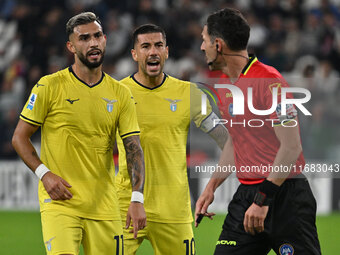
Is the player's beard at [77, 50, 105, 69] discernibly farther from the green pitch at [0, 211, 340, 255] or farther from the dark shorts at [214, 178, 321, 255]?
the green pitch at [0, 211, 340, 255]

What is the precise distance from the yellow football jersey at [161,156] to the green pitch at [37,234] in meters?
2.83

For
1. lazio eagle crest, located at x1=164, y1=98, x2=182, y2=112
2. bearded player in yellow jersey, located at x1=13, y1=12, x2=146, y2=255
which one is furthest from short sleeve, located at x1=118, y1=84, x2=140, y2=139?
lazio eagle crest, located at x1=164, y1=98, x2=182, y2=112

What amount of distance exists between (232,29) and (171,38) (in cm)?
1014

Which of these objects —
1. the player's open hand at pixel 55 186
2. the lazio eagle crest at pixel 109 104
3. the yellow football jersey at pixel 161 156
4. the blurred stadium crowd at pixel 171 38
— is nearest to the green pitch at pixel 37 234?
the blurred stadium crowd at pixel 171 38

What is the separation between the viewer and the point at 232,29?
15.4ft

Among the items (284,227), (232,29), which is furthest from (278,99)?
(284,227)

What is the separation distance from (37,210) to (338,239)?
215 inches

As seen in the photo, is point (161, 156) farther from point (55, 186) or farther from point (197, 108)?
point (55, 186)

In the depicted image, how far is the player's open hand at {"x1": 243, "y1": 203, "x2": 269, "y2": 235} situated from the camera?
4285mm

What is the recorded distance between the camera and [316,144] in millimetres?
12844

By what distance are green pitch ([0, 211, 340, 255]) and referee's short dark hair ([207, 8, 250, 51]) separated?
434cm

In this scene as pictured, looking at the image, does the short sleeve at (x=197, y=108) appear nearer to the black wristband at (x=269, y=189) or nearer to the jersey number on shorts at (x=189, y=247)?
the jersey number on shorts at (x=189, y=247)

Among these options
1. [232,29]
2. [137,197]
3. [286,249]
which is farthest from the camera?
[137,197]

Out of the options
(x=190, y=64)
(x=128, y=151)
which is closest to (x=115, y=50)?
(x=190, y=64)
